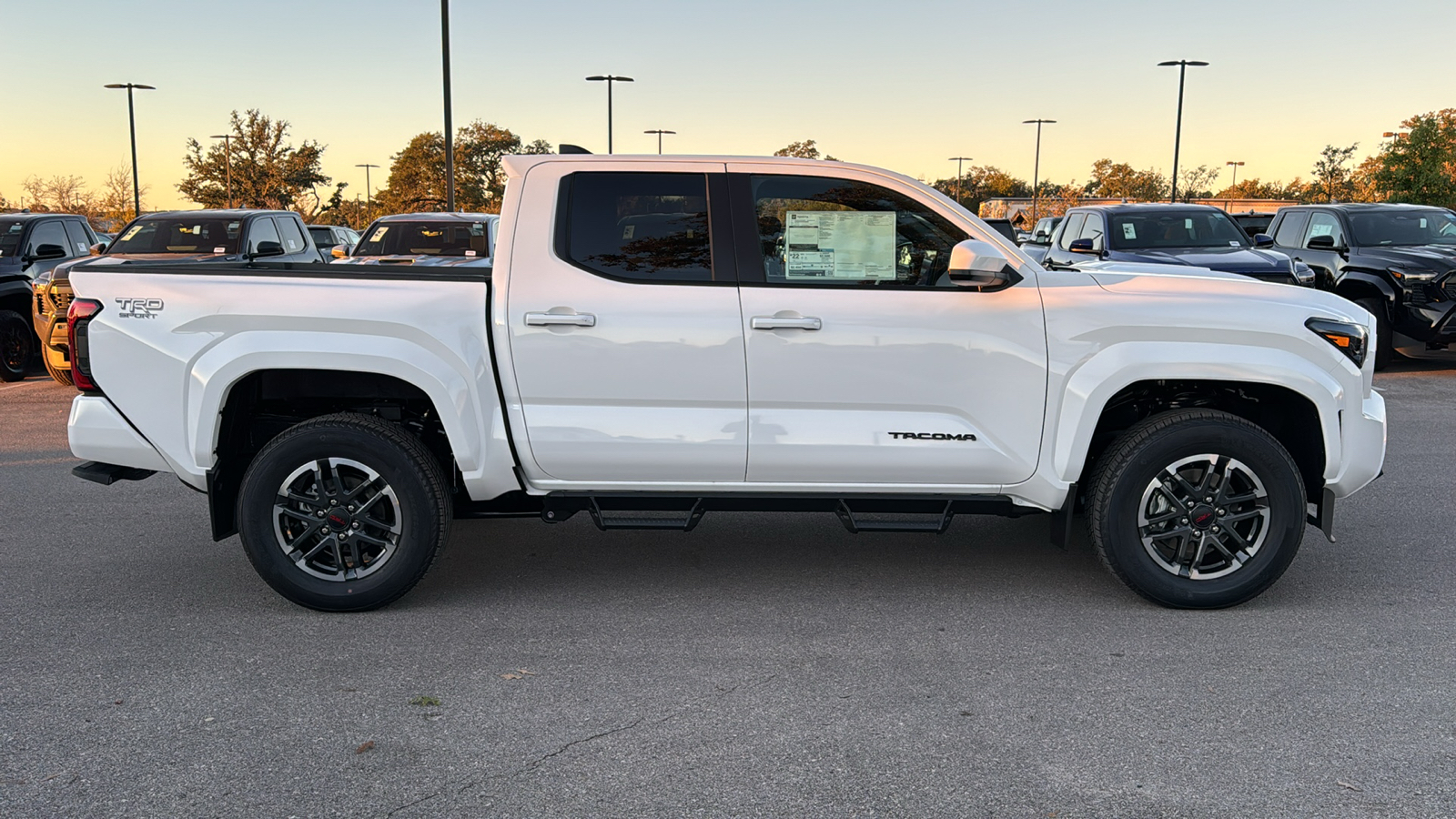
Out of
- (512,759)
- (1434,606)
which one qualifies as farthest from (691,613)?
(1434,606)

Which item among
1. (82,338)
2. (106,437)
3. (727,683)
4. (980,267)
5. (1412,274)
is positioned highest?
(980,267)

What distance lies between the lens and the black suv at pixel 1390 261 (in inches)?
480

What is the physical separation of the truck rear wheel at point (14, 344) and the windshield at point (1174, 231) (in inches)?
483

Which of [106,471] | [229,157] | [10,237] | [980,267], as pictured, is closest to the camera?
[980,267]

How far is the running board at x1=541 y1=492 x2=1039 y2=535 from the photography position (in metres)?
4.80

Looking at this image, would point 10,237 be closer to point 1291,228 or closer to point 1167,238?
point 1167,238

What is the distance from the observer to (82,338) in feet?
15.6

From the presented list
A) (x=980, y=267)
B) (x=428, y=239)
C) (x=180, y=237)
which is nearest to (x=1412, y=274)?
(x=980, y=267)

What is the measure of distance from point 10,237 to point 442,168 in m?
56.3

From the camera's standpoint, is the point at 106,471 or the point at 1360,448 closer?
the point at 1360,448

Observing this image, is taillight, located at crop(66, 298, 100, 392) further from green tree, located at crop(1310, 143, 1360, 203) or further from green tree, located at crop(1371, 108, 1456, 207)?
green tree, located at crop(1310, 143, 1360, 203)

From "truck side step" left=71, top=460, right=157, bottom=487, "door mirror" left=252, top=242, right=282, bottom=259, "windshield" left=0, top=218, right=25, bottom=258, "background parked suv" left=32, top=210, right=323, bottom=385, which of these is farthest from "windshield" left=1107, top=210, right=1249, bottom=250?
"windshield" left=0, top=218, right=25, bottom=258

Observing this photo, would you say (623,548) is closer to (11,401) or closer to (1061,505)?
(1061,505)

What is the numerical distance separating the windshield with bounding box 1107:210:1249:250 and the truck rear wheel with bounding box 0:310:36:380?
483 inches
